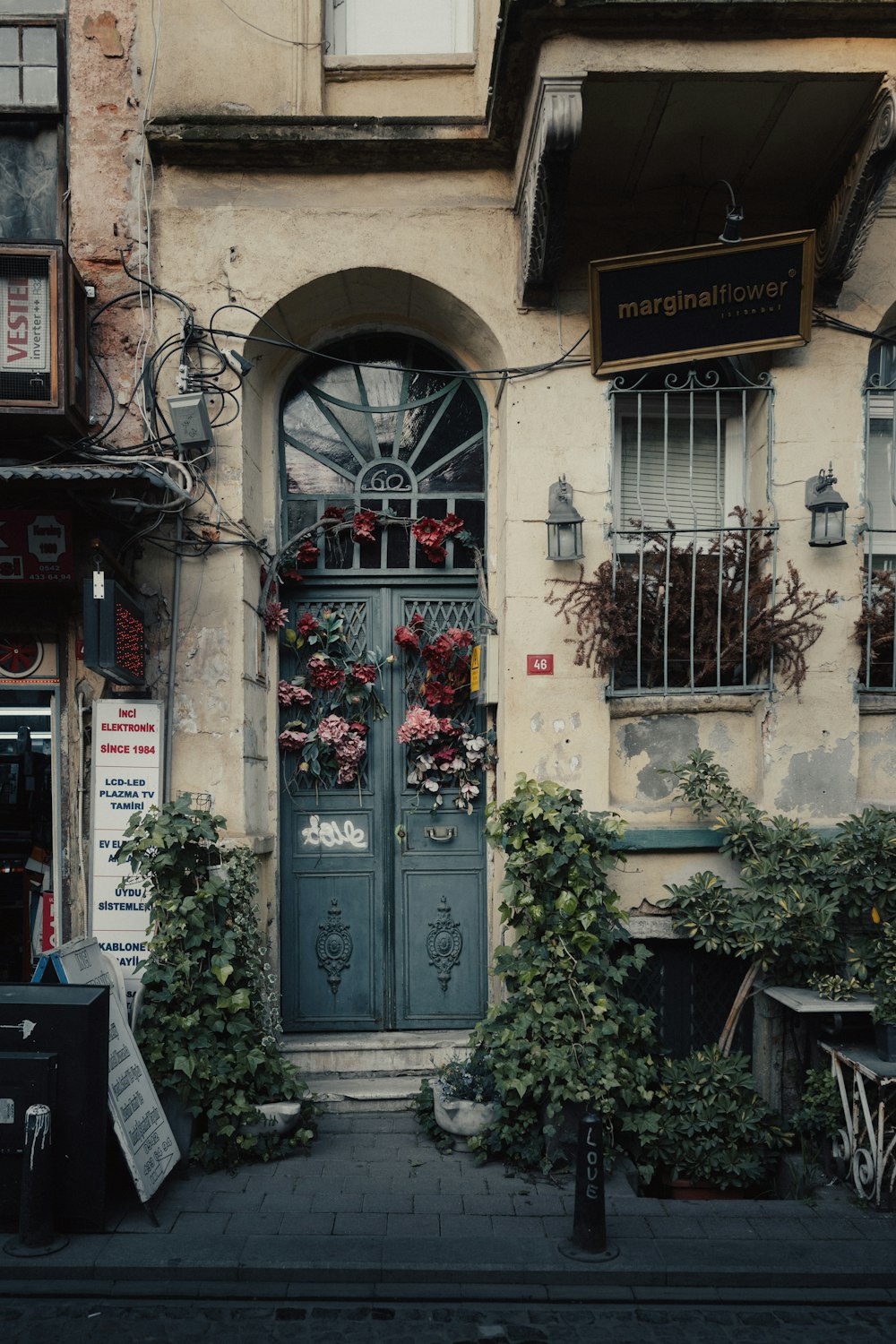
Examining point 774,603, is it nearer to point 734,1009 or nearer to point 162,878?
point 734,1009

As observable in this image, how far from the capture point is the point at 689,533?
6195mm

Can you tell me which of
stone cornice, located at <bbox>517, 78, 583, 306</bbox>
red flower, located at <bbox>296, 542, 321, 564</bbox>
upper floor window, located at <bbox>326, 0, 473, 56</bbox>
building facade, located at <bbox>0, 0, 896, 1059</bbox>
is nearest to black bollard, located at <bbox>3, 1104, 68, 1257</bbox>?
building facade, located at <bbox>0, 0, 896, 1059</bbox>

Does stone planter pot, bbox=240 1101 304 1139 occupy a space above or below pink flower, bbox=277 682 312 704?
below

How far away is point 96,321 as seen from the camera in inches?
239

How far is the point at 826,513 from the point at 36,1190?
5502mm

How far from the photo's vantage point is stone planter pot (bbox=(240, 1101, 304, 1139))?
5242 millimetres

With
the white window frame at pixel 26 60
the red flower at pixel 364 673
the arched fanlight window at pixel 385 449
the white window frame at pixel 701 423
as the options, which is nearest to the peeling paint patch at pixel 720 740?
the white window frame at pixel 701 423

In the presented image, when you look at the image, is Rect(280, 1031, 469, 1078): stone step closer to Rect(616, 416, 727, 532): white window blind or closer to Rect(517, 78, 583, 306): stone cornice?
Rect(616, 416, 727, 532): white window blind

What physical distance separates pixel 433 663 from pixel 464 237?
109 inches

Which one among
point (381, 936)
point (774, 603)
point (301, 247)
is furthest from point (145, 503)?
point (774, 603)

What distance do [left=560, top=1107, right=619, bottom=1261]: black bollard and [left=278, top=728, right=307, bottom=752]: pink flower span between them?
3093mm

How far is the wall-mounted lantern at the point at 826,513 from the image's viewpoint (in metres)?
5.75

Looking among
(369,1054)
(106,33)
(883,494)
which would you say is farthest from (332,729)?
(106,33)

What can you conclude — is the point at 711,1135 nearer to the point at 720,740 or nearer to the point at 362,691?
the point at 720,740
